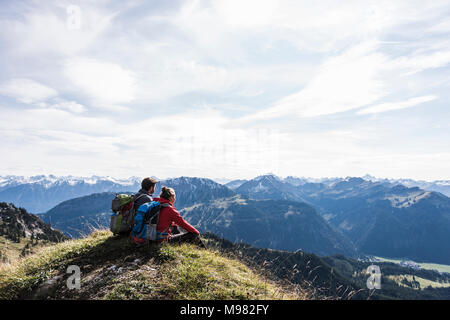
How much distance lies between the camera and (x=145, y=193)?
12.0m

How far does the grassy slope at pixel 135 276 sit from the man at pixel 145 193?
2.00 m

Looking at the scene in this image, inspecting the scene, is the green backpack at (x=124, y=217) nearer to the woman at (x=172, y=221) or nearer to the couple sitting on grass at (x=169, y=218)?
the couple sitting on grass at (x=169, y=218)

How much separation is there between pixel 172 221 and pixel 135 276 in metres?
3.03

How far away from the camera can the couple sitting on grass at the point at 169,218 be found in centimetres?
1051

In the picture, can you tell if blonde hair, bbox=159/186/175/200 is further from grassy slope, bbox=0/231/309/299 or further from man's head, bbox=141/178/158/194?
grassy slope, bbox=0/231/309/299

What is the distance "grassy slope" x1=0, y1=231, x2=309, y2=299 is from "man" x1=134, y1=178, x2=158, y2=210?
78.6 inches

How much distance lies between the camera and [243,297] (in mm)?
7391

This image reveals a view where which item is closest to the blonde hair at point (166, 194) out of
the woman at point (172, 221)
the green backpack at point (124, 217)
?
the woman at point (172, 221)

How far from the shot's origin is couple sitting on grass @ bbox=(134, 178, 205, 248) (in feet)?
34.5
